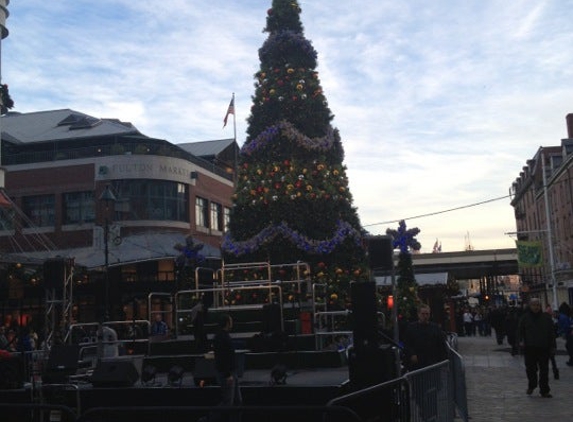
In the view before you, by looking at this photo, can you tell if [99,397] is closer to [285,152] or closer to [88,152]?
[285,152]

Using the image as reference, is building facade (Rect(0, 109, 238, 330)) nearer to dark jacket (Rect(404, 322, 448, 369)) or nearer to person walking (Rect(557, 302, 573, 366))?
person walking (Rect(557, 302, 573, 366))

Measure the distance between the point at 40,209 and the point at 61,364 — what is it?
3554 cm

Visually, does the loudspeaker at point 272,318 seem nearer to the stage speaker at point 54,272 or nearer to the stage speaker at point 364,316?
the stage speaker at point 364,316

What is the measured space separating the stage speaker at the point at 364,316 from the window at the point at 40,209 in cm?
3933

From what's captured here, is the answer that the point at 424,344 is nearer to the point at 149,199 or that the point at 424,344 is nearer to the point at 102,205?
the point at 149,199

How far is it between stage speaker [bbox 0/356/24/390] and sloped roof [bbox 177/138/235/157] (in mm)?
45453

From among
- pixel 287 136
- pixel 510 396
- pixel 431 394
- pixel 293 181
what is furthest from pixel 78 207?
pixel 431 394

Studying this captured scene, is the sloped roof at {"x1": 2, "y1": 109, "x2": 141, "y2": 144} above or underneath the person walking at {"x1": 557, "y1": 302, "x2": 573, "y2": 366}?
above

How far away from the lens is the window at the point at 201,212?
1925 inches

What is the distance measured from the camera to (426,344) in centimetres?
1028

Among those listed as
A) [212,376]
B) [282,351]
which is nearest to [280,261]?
[282,351]

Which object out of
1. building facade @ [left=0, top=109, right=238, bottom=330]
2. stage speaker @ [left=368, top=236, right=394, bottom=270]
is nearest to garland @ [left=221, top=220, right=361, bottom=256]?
stage speaker @ [left=368, top=236, right=394, bottom=270]

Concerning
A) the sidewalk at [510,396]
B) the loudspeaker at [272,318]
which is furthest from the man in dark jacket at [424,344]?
the loudspeaker at [272,318]

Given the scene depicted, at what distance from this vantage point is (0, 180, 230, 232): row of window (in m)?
44.1
